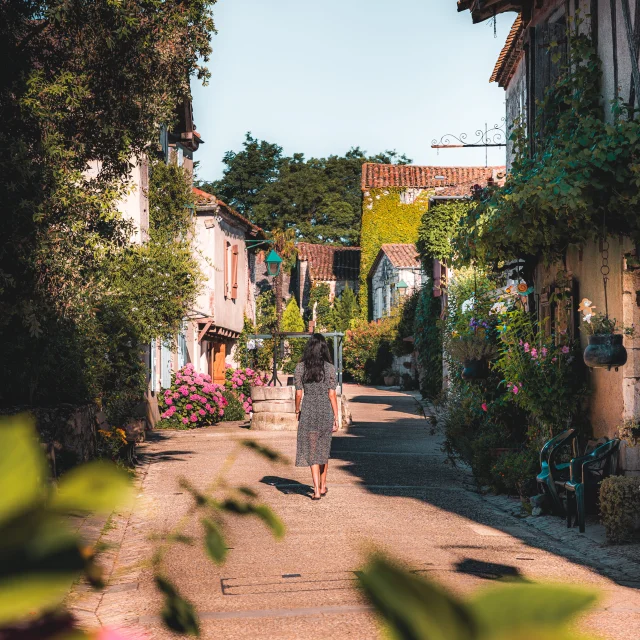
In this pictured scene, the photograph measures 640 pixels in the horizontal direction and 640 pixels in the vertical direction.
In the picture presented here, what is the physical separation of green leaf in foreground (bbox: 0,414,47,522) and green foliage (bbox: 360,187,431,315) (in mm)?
44413

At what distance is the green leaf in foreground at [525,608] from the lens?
29cm

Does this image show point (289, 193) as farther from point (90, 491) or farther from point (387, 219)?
point (90, 491)

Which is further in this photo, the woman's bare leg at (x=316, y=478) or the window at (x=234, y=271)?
the window at (x=234, y=271)

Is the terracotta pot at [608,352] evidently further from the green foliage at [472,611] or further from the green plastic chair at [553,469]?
the green foliage at [472,611]


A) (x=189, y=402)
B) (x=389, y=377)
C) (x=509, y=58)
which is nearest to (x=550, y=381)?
(x=509, y=58)

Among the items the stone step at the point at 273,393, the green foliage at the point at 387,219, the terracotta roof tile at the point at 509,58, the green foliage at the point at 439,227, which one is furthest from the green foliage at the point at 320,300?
the terracotta roof tile at the point at 509,58

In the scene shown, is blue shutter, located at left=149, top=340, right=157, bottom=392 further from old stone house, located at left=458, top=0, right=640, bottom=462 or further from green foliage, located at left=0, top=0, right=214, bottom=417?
old stone house, located at left=458, top=0, right=640, bottom=462

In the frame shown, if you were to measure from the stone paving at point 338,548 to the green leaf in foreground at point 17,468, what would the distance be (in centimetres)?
8

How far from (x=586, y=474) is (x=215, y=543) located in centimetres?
797

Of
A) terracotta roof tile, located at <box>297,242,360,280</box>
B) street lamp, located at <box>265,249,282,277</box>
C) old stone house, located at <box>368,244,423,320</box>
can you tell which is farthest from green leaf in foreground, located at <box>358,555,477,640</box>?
terracotta roof tile, located at <box>297,242,360,280</box>

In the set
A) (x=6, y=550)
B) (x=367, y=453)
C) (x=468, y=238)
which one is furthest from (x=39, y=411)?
(x=6, y=550)

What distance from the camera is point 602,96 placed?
8.99 meters

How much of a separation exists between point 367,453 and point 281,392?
195 inches

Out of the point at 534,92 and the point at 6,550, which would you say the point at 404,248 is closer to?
the point at 534,92
